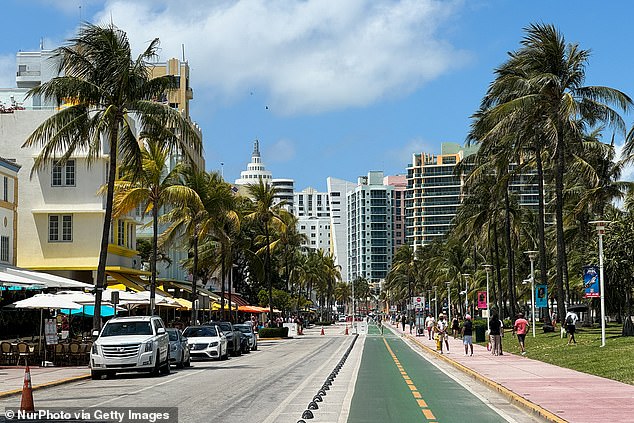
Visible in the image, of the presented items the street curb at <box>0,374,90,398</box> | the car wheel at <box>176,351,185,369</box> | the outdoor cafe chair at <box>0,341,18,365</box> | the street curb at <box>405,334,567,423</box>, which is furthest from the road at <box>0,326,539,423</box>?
the outdoor cafe chair at <box>0,341,18,365</box>

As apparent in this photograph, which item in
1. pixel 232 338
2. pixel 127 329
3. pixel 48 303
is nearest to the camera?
pixel 127 329

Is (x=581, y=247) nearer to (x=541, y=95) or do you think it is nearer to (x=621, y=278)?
(x=621, y=278)

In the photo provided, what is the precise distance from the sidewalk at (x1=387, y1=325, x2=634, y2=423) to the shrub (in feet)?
139

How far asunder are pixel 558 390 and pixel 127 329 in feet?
45.7

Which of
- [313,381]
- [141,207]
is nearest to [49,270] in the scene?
[141,207]

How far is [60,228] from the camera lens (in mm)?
57219

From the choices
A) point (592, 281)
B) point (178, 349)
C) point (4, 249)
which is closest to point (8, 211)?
point (4, 249)

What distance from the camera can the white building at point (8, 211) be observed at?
156 feet

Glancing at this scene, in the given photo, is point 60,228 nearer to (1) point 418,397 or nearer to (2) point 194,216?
(2) point 194,216

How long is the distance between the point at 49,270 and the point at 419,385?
36368 mm

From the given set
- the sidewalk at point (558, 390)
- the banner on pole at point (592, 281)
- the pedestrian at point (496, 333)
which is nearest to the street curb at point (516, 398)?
the sidewalk at point (558, 390)

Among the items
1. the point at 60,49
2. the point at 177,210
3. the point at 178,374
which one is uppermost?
the point at 60,49

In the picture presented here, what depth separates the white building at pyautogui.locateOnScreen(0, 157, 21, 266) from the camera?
47625mm

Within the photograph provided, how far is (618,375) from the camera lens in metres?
25.1
